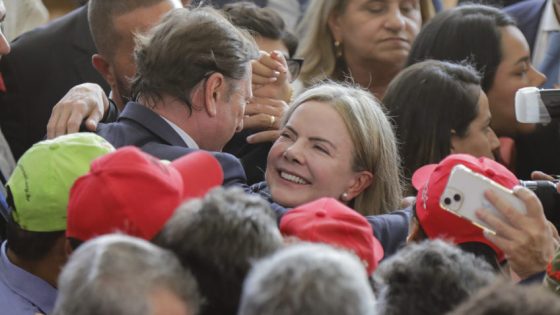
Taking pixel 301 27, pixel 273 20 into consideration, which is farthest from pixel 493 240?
pixel 301 27

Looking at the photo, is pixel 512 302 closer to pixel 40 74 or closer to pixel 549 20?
pixel 40 74

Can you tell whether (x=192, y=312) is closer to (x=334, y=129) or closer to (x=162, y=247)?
(x=162, y=247)

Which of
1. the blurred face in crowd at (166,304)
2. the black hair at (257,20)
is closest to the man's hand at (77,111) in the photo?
the black hair at (257,20)

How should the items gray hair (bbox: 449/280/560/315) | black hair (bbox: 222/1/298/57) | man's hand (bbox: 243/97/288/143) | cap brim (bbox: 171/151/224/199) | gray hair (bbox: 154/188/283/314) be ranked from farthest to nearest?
black hair (bbox: 222/1/298/57) → man's hand (bbox: 243/97/288/143) → cap brim (bbox: 171/151/224/199) → gray hair (bbox: 154/188/283/314) → gray hair (bbox: 449/280/560/315)

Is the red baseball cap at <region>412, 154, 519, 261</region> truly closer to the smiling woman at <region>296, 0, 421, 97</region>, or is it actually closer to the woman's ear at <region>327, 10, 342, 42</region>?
the smiling woman at <region>296, 0, 421, 97</region>

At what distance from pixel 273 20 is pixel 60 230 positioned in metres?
2.11

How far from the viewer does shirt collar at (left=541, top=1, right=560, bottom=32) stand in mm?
4406

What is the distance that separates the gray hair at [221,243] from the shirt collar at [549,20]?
2869 mm

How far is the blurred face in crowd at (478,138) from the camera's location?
141 inches

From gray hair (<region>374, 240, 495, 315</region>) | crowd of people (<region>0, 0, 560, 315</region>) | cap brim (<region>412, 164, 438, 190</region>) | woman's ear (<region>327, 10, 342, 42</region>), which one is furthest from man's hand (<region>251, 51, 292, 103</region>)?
gray hair (<region>374, 240, 495, 315</region>)

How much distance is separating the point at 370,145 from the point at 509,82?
1201 mm

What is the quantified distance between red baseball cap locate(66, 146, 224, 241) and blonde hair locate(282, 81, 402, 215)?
1.06 m

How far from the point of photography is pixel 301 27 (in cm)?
479

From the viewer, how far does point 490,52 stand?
13.4 ft
